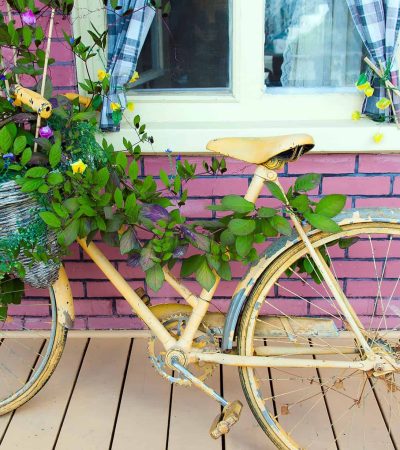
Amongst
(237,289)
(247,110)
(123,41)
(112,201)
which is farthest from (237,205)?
(123,41)

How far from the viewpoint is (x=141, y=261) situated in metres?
2.17

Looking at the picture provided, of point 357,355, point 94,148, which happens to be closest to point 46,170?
point 94,148

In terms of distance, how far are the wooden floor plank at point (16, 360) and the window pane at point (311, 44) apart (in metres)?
1.61

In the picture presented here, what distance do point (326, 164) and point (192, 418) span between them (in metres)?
1.19

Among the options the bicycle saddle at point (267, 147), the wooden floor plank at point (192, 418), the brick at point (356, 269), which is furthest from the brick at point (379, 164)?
the wooden floor plank at point (192, 418)

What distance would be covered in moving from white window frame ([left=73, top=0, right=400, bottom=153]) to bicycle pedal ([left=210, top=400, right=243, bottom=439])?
1.05 metres

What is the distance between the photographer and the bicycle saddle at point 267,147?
202 cm

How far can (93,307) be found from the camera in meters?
3.05

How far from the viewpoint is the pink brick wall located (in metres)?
2.74

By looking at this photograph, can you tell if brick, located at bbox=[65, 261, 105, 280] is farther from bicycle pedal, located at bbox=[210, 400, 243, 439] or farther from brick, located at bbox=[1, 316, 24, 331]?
bicycle pedal, located at bbox=[210, 400, 243, 439]

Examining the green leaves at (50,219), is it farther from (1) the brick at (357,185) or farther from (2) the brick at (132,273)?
(1) the brick at (357,185)

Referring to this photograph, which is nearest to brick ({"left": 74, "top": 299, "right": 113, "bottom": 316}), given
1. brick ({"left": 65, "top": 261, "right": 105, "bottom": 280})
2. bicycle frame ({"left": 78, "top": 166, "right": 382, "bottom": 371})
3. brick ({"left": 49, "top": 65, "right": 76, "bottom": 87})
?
brick ({"left": 65, "top": 261, "right": 105, "bottom": 280})

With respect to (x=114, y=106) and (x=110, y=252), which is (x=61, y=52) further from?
(x=110, y=252)

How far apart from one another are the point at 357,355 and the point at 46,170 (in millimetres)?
1246
